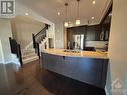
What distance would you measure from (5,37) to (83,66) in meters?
4.66

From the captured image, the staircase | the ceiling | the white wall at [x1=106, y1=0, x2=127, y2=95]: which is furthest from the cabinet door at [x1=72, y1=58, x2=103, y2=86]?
A: the staircase

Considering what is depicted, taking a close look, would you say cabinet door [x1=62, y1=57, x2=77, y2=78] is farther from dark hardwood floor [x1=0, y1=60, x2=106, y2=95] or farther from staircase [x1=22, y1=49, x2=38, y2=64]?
staircase [x1=22, y1=49, x2=38, y2=64]

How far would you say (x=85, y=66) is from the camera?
102 inches

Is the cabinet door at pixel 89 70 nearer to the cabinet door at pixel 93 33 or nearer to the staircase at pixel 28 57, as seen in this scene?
the staircase at pixel 28 57

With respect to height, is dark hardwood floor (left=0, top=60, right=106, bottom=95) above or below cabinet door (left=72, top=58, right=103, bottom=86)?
below

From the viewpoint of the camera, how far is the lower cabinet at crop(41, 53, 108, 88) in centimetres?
235

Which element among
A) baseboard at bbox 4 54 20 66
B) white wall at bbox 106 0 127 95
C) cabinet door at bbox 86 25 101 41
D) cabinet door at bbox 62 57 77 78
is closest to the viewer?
white wall at bbox 106 0 127 95

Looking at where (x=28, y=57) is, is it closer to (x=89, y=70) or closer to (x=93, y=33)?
(x=89, y=70)

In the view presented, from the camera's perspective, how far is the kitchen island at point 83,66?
7.70 feet

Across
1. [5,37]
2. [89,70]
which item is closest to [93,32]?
[89,70]

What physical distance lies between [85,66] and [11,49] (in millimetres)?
4532

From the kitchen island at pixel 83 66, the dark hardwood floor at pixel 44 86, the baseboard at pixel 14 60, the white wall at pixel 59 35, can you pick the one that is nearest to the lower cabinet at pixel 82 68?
the kitchen island at pixel 83 66

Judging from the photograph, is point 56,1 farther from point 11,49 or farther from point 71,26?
point 11,49

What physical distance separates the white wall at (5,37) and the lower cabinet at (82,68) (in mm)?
3038
